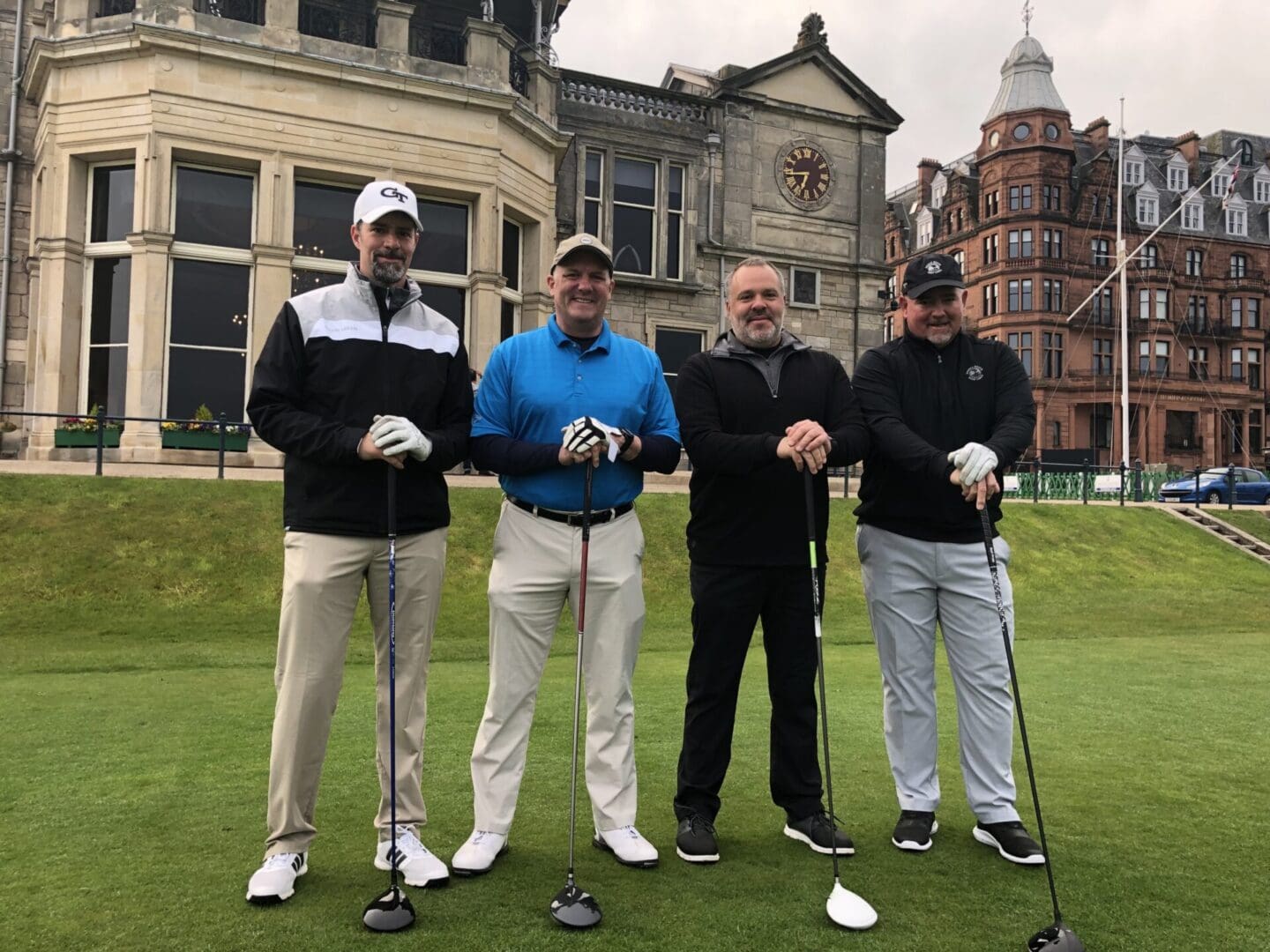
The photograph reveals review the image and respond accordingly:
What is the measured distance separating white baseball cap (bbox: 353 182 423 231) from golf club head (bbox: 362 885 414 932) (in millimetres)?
2421

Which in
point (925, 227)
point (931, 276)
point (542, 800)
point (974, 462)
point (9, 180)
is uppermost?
point (925, 227)

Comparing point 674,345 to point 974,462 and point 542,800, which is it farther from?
point 974,462

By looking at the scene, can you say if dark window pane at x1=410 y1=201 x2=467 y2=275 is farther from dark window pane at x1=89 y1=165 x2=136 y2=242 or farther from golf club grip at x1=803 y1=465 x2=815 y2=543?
golf club grip at x1=803 y1=465 x2=815 y2=543

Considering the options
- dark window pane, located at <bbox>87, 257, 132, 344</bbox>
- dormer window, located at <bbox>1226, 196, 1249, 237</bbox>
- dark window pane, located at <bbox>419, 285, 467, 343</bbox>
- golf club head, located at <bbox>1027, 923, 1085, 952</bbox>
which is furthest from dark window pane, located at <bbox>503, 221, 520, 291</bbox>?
dormer window, located at <bbox>1226, 196, 1249, 237</bbox>

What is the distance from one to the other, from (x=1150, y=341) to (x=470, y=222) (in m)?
49.7

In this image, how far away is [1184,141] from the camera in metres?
59.6

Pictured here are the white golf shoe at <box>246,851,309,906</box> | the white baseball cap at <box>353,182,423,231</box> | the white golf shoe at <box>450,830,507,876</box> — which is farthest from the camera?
the white baseball cap at <box>353,182,423,231</box>

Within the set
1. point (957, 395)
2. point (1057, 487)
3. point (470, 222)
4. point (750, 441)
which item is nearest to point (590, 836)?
point (750, 441)

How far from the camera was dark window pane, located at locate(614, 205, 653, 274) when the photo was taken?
23531 millimetres

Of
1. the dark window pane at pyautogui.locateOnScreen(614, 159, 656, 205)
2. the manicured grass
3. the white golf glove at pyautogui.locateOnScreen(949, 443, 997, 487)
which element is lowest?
the manicured grass

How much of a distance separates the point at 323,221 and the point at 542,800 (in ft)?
51.6

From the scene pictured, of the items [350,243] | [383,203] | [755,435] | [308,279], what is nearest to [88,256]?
[308,279]

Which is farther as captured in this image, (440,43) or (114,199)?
(440,43)

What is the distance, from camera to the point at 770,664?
4.25 meters
